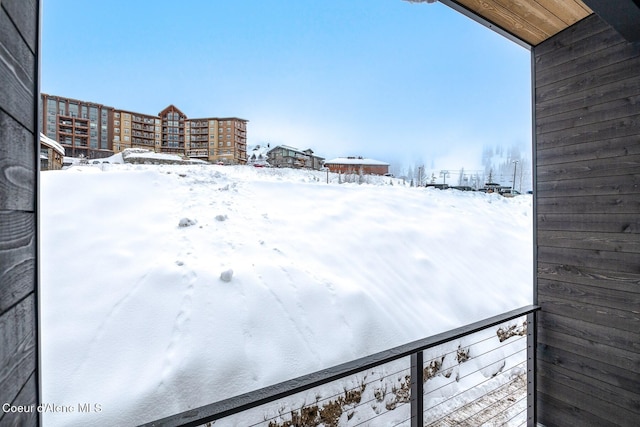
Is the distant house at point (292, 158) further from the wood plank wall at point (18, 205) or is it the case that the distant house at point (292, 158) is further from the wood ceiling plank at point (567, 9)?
the wood plank wall at point (18, 205)

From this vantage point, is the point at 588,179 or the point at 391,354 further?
the point at 588,179

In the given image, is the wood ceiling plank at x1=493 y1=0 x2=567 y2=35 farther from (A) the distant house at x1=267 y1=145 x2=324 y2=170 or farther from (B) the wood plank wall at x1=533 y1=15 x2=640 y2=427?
(A) the distant house at x1=267 y1=145 x2=324 y2=170

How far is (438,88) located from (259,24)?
115 inches

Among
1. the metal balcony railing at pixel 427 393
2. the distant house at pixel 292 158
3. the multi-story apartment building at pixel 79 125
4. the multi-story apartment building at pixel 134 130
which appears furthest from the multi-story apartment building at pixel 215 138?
the metal balcony railing at pixel 427 393

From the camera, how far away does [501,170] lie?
4.98 m

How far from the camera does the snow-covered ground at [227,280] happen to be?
6.22 feet

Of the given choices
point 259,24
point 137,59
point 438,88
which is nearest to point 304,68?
point 259,24

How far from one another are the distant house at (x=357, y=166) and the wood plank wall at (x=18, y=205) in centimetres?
478

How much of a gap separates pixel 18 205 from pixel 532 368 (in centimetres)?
238

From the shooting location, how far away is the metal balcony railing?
128cm

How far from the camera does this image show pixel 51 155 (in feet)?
6.79

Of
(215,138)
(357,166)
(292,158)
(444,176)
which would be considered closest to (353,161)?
(357,166)

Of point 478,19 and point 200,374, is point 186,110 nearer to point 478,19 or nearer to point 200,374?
point 200,374

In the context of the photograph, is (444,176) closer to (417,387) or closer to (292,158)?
(292,158)
